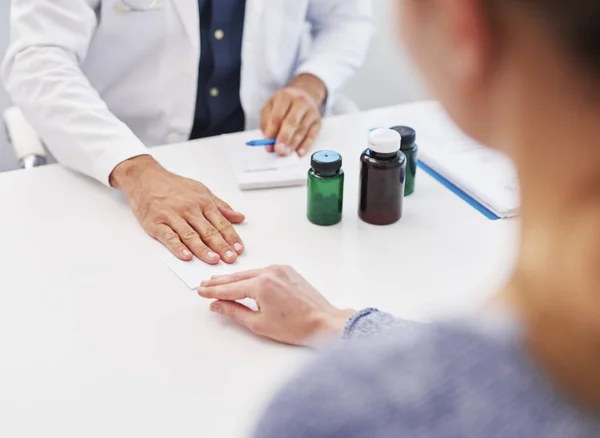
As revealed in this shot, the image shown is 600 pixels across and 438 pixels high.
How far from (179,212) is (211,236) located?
78mm

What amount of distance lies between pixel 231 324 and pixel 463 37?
2.16ft

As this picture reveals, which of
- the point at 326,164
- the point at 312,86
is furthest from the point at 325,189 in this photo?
the point at 312,86

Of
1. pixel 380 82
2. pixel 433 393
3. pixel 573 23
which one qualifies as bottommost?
pixel 380 82

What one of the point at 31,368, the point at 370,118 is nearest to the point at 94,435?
the point at 31,368

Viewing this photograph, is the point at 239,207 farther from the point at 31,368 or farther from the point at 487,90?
the point at 487,90

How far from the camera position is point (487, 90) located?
395 mm

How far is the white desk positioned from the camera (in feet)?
2.76

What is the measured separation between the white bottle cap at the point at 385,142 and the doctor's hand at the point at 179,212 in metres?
0.23

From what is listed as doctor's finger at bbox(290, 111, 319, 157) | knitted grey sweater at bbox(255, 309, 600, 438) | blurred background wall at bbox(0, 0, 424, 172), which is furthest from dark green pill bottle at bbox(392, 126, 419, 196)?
blurred background wall at bbox(0, 0, 424, 172)

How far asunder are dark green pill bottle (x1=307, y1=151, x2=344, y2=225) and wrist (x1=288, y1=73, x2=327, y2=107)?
0.44 m

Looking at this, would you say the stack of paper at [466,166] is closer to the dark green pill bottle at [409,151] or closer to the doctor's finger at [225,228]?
the dark green pill bottle at [409,151]

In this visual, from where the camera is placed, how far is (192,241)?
1133 millimetres

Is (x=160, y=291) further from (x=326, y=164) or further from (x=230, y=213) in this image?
(x=326, y=164)

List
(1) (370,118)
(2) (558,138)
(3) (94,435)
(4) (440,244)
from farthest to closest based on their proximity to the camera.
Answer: (1) (370,118)
(4) (440,244)
(3) (94,435)
(2) (558,138)
